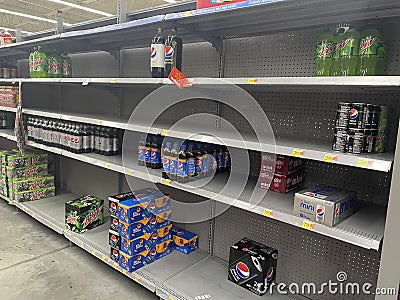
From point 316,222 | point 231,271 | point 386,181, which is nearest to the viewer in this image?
point 316,222

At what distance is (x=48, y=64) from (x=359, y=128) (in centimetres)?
293

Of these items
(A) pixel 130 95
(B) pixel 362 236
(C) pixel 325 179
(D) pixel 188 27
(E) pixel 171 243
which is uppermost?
(D) pixel 188 27

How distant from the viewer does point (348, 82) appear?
129 centimetres

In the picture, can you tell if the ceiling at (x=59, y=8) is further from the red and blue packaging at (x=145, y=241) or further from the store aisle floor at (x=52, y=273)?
the red and blue packaging at (x=145, y=241)

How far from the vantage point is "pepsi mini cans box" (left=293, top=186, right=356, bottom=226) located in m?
1.46

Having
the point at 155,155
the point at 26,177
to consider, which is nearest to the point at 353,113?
the point at 155,155

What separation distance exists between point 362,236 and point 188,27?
1545 millimetres

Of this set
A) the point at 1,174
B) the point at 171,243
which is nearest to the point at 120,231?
the point at 171,243

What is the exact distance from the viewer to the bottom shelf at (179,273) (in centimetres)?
200

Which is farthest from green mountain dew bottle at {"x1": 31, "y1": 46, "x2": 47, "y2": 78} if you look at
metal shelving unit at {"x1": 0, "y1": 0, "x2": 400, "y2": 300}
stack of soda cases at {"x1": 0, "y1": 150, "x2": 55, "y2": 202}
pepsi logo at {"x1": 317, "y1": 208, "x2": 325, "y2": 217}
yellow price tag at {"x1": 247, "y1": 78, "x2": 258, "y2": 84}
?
pepsi logo at {"x1": 317, "y1": 208, "x2": 325, "y2": 217}

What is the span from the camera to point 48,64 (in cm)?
Result: 315

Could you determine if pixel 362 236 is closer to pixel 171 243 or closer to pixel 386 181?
pixel 386 181

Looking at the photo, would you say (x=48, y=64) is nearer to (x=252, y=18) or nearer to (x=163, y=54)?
(x=163, y=54)

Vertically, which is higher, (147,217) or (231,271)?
(147,217)
